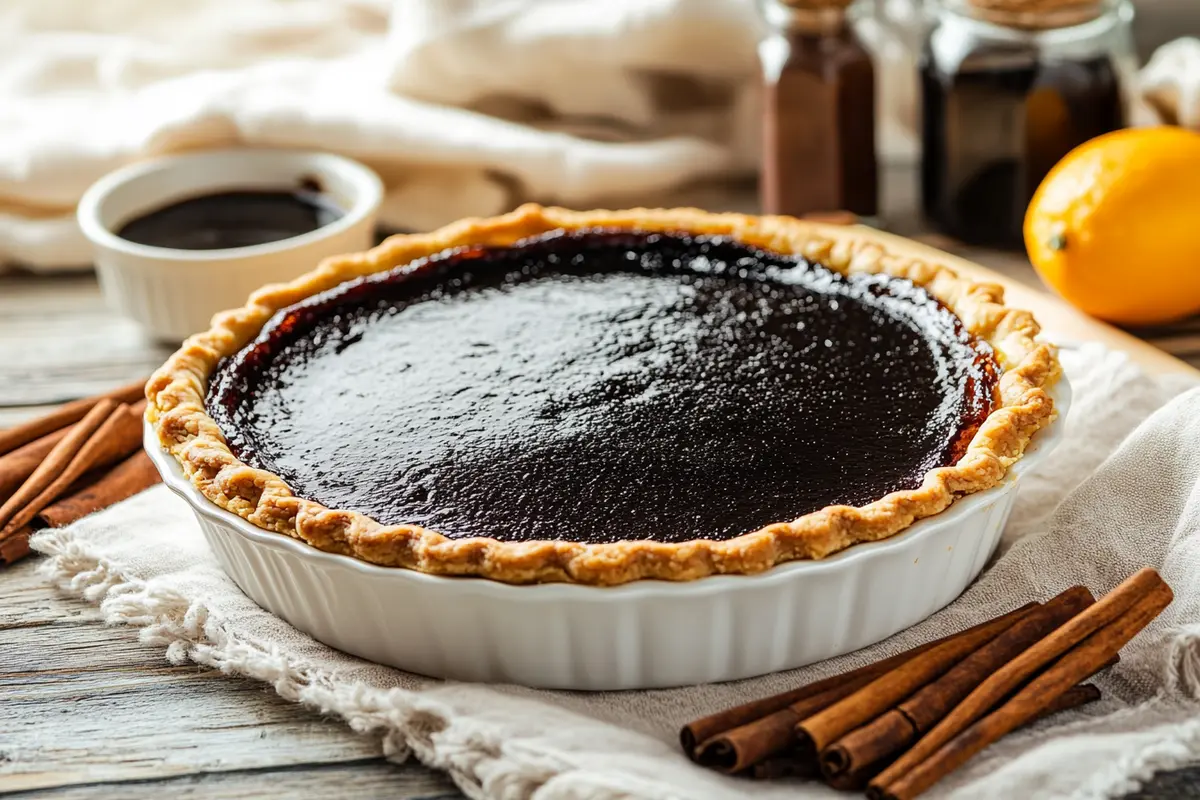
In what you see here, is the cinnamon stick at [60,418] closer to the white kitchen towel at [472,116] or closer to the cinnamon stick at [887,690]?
the white kitchen towel at [472,116]

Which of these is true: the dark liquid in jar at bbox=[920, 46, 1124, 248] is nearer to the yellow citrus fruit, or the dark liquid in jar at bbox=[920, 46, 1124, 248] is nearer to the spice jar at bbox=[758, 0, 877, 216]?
the spice jar at bbox=[758, 0, 877, 216]

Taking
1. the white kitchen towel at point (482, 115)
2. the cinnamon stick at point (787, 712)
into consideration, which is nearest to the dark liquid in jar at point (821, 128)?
the white kitchen towel at point (482, 115)

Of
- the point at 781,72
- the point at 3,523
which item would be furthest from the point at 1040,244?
the point at 3,523

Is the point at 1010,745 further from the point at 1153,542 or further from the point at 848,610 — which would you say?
the point at 1153,542

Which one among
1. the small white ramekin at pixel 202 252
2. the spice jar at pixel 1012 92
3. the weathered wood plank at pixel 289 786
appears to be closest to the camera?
the weathered wood plank at pixel 289 786

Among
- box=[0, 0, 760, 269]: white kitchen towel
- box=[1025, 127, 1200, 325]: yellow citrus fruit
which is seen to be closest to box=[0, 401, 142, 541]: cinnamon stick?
box=[0, 0, 760, 269]: white kitchen towel
